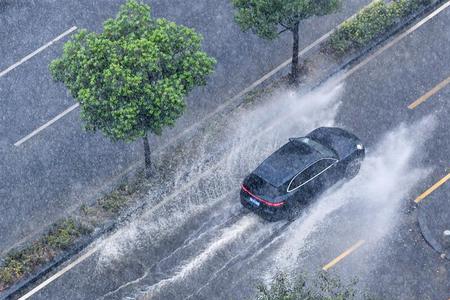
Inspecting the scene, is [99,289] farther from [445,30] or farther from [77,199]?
[445,30]

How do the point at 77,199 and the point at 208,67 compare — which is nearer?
the point at 208,67

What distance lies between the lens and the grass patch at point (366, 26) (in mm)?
28472

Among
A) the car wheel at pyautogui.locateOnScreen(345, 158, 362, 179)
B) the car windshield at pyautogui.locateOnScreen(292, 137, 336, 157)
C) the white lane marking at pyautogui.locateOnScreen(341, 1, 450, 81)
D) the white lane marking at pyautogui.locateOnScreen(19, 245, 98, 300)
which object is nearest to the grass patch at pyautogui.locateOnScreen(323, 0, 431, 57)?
the white lane marking at pyautogui.locateOnScreen(341, 1, 450, 81)

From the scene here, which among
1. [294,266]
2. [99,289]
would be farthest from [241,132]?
[99,289]

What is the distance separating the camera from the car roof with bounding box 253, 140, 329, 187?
23750 mm

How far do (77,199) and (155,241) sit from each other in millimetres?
3004

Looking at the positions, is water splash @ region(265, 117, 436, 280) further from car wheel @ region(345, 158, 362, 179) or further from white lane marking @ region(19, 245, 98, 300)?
white lane marking @ region(19, 245, 98, 300)

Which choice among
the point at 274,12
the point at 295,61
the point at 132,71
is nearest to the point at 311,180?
the point at 295,61

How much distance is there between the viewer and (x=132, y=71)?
22391 mm

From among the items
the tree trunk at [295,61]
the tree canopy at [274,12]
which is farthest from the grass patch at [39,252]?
the tree trunk at [295,61]

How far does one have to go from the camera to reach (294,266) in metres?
23.1

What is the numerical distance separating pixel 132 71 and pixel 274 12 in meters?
5.52

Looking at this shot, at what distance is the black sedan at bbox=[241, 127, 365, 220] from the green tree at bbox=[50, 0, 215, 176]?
3.14 metres

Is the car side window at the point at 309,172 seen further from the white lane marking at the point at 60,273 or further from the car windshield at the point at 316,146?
the white lane marking at the point at 60,273
